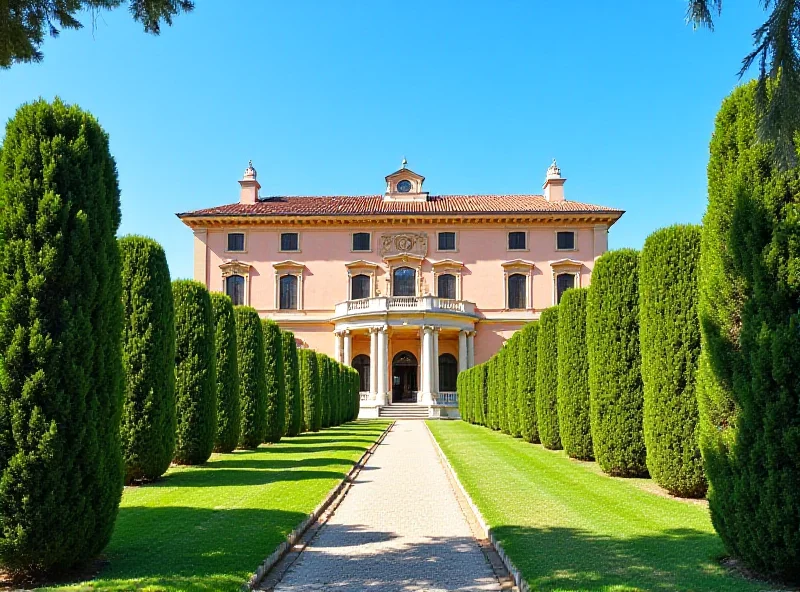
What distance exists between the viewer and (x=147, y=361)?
11.6m

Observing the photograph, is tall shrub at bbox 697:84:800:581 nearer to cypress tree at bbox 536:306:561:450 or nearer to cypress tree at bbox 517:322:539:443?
cypress tree at bbox 536:306:561:450

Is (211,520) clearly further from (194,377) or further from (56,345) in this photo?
(194,377)

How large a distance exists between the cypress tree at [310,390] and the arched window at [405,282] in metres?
24.1

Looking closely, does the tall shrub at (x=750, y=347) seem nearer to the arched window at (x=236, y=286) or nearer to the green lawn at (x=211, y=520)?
the green lawn at (x=211, y=520)

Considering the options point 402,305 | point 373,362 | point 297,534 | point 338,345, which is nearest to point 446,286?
point 402,305

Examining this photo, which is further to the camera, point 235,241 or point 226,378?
point 235,241

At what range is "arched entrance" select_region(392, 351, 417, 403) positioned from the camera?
50438mm

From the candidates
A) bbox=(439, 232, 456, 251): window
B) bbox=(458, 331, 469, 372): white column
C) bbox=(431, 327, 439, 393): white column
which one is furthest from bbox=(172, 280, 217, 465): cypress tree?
bbox=(439, 232, 456, 251): window

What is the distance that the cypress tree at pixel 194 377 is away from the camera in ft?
45.4

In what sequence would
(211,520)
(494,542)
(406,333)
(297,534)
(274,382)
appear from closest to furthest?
(494,542) < (297,534) < (211,520) < (274,382) < (406,333)

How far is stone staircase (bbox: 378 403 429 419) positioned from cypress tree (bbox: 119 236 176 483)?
96.6 ft

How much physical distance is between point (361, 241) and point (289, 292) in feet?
20.9

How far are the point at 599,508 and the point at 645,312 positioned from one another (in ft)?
11.1

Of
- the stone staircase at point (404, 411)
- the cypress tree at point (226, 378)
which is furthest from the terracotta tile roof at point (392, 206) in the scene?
the cypress tree at point (226, 378)
